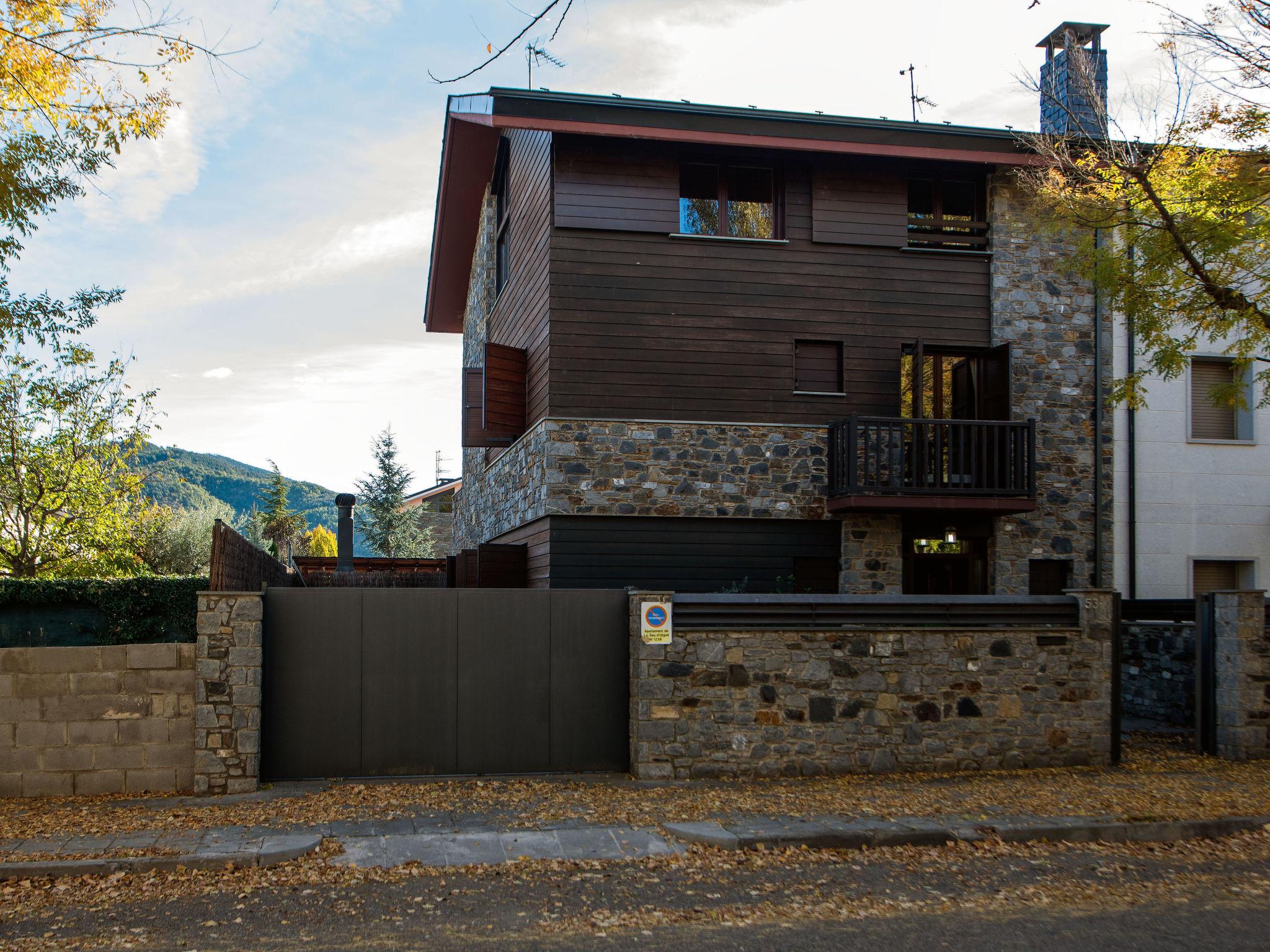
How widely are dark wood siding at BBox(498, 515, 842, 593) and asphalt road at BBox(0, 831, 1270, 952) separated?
709cm

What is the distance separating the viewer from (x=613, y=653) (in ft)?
32.8

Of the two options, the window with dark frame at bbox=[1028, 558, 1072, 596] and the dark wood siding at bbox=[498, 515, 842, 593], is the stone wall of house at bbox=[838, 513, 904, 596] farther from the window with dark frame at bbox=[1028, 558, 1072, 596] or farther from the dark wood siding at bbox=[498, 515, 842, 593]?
the window with dark frame at bbox=[1028, 558, 1072, 596]

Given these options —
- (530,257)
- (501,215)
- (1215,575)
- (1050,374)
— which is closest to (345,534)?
(501,215)

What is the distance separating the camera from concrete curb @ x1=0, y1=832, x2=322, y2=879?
21.7 ft

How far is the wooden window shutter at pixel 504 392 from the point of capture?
51.3ft

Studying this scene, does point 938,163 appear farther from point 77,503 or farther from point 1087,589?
point 77,503

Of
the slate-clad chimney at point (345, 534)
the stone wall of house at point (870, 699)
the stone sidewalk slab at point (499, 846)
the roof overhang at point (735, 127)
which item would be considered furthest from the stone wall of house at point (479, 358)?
the stone sidewalk slab at point (499, 846)

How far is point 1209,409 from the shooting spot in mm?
16406

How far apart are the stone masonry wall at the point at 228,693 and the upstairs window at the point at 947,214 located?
35.2 feet

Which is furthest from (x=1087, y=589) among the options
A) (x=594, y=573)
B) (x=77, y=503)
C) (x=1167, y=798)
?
(x=77, y=503)

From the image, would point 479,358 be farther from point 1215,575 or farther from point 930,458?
point 1215,575

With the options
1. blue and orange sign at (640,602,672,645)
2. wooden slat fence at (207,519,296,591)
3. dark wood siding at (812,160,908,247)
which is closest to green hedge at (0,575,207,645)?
wooden slat fence at (207,519,296,591)

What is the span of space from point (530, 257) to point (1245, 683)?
10.5 metres

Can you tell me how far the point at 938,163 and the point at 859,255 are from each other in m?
1.87
